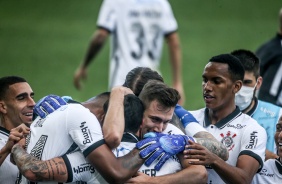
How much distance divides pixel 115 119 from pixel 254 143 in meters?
1.29

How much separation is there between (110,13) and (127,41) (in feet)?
1.45

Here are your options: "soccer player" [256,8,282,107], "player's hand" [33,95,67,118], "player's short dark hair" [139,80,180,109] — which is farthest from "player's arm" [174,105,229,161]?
"soccer player" [256,8,282,107]

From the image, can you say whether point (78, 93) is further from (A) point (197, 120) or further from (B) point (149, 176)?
(B) point (149, 176)

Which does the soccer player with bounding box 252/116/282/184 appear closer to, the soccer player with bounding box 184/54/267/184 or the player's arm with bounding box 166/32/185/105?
the soccer player with bounding box 184/54/267/184

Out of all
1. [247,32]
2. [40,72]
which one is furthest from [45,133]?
[247,32]

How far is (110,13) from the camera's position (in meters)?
12.1

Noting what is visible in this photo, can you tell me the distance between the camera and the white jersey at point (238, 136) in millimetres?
7230

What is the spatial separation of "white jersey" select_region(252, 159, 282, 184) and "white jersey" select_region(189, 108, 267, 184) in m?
0.24

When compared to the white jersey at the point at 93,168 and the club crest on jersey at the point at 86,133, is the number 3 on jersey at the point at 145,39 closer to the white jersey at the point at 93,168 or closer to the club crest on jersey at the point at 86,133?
the white jersey at the point at 93,168

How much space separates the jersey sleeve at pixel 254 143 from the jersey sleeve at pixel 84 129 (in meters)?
1.35

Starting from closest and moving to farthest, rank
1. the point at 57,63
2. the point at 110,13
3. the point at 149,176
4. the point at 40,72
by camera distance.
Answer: the point at 149,176
the point at 110,13
the point at 40,72
the point at 57,63

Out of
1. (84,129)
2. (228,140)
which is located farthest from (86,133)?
(228,140)

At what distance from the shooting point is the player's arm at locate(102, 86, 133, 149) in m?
6.46

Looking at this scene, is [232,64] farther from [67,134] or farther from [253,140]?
[67,134]
